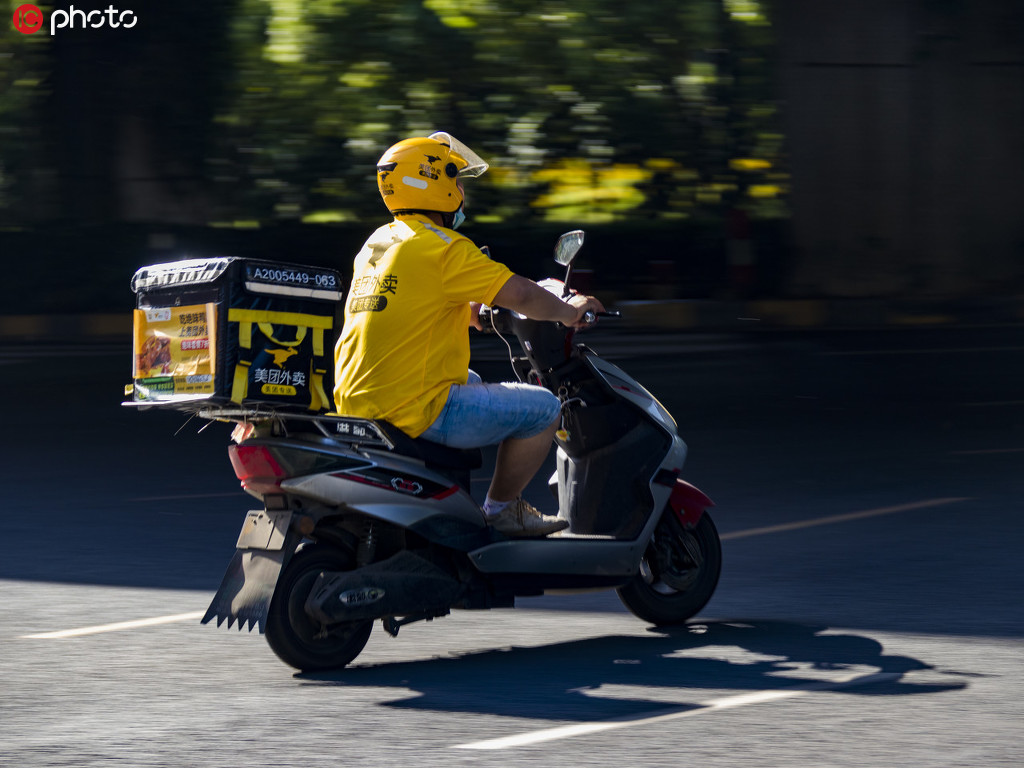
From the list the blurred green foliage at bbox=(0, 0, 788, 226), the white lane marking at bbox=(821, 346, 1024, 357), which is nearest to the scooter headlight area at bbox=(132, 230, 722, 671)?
the white lane marking at bbox=(821, 346, 1024, 357)

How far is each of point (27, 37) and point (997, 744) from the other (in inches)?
750

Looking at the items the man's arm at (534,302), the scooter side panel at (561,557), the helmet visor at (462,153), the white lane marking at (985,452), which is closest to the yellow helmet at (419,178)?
the helmet visor at (462,153)

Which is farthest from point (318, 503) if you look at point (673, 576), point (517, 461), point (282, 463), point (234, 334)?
point (673, 576)

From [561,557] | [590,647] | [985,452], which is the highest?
[561,557]

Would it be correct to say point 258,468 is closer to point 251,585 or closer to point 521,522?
point 251,585

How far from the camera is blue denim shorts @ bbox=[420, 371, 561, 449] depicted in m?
6.20

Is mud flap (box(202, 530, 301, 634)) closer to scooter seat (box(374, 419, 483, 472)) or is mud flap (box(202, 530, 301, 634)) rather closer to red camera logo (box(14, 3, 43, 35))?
scooter seat (box(374, 419, 483, 472))

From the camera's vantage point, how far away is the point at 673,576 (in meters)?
6.84

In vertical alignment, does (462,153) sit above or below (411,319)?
above

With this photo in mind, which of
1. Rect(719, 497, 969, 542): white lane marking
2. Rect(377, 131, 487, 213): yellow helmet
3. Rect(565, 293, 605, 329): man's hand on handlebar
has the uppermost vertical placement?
Rect(377, 131, 487, 213): yellow helmet

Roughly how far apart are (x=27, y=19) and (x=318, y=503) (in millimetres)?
17060

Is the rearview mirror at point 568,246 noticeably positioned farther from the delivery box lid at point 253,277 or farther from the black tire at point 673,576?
the black tire at point 673,576

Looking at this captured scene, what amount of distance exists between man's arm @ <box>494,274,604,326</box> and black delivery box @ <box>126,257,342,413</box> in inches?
25.1

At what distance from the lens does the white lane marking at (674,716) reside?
497 centimetres
